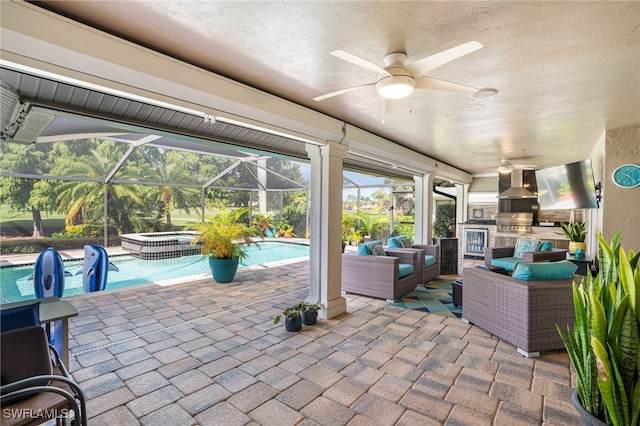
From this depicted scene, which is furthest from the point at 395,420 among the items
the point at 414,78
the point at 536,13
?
the point at 536,13

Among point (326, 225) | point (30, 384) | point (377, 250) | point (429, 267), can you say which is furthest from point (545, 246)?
point (30, 384)

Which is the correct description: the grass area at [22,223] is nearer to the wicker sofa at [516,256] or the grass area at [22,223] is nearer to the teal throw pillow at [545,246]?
the wicker sofa at [516,256]

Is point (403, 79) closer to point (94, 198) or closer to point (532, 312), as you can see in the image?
point (532, 312)

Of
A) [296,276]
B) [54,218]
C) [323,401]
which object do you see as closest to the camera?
[323,401]

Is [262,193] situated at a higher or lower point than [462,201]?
higher

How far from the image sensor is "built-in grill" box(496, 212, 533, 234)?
7.63m

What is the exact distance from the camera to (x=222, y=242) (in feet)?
17.3

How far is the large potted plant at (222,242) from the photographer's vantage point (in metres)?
5.27

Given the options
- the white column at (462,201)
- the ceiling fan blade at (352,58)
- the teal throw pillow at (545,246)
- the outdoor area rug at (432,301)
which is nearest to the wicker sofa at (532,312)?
the outdoor area rug at (432,301)

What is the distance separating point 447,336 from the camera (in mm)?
3244

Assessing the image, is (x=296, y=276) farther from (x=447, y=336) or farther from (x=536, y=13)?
(x=536, y=13)

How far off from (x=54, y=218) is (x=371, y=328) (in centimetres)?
1034

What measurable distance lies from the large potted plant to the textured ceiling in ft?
10.1

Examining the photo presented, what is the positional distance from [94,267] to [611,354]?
18.2ft
